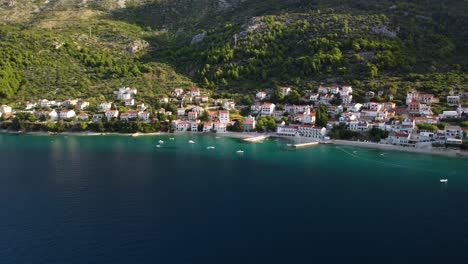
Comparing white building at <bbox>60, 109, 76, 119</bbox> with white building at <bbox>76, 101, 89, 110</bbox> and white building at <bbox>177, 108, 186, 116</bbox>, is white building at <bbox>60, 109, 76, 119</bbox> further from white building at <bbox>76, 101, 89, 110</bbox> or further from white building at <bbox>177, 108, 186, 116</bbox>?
white building at <bbox>177, 108, 186, 116</bbox>

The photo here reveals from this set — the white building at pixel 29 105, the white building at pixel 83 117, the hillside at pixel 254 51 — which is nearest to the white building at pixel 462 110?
the hillside at pixel 254 51

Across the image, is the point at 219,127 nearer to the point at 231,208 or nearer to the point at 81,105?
the point at 81,105

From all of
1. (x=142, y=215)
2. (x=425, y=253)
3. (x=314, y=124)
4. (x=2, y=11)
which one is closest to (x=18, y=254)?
(x=142, y=215)

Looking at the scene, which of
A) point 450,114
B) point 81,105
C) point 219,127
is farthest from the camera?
point 81,105

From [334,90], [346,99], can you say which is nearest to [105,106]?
[334,90]

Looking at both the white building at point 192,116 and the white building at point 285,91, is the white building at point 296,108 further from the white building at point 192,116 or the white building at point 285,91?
the white building at point 192,116

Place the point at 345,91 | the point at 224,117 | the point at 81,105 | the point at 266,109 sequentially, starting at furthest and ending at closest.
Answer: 1. the point at 81,105
2. the point at 345,91
3. the point at 266,109
4. the point at 224,117
